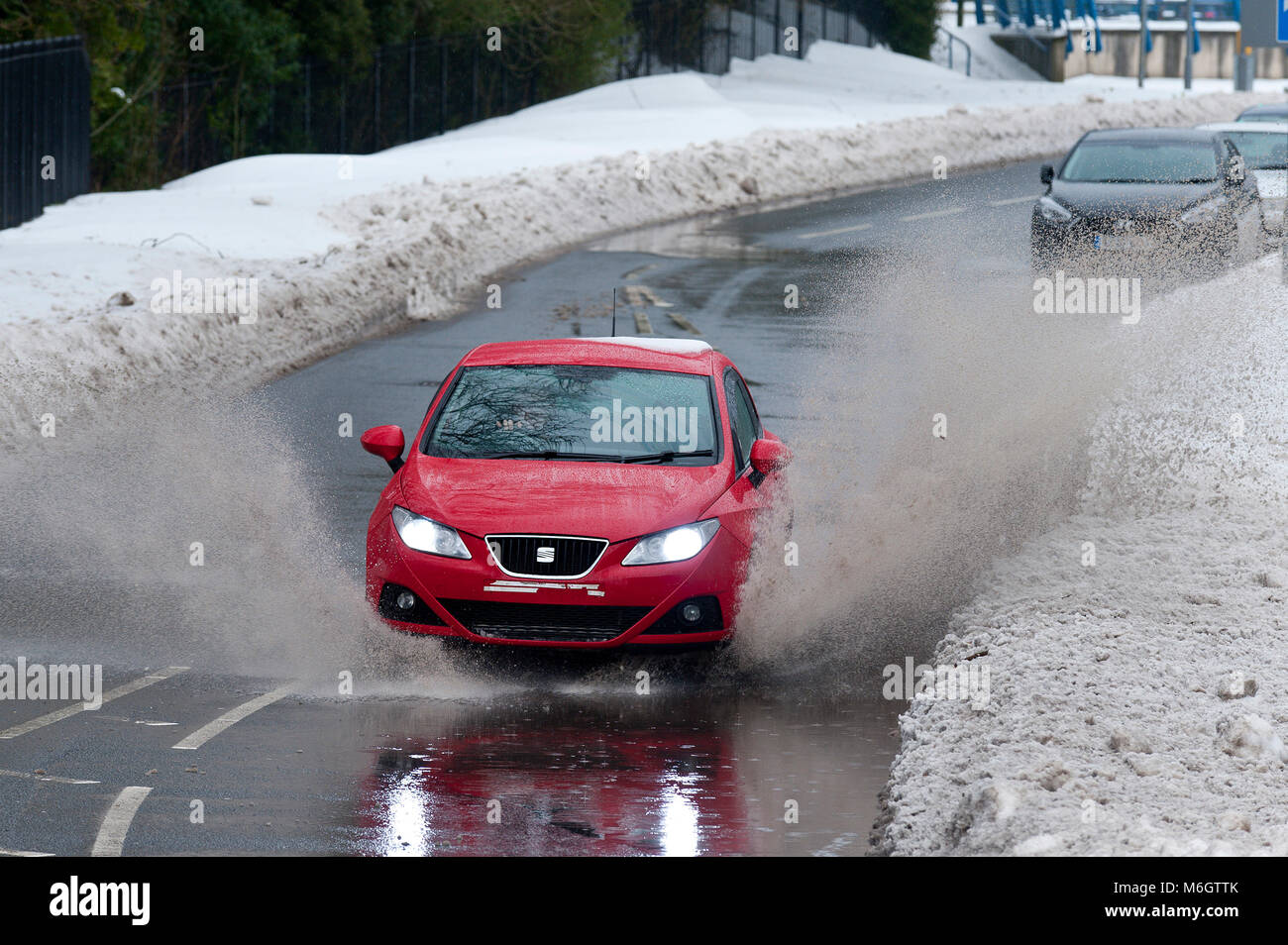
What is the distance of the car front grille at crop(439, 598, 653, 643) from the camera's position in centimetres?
869

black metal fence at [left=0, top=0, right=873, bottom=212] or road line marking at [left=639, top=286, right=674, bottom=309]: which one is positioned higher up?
black metal fence at [left=0, top=0, right=873, bottom=212]

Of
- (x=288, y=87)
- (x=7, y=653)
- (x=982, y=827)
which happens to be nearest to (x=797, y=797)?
(x=982, y=827)

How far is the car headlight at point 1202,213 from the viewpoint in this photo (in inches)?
802

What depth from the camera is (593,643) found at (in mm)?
8695

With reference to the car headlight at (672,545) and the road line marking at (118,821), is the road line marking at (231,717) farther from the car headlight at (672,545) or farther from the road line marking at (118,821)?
the car headlight at (672,545)

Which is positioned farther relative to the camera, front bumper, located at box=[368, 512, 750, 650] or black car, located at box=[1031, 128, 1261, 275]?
black car, located at box=[1031, 128, 1261, 275]

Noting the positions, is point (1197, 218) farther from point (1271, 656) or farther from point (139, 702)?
point (139, 702)

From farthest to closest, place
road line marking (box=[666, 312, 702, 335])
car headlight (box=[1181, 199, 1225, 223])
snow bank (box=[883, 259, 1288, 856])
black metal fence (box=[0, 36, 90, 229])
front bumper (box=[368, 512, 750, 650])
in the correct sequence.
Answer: black metal fence (box=[0, 36, 90, 229]) < car headlight (box=[1181, 199, 1225, 223]) < road line marking (box=[666, 312, 702, 335]) < front bumper (box=[368, 512, 750, 650]) < snow bank (box=[883, 259, 1288, 856])

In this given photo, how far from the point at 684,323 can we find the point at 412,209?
7.29 meters

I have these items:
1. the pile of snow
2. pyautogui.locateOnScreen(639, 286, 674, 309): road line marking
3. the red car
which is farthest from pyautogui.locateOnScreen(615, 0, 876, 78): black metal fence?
the red car

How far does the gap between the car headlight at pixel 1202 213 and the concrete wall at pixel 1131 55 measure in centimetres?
4455

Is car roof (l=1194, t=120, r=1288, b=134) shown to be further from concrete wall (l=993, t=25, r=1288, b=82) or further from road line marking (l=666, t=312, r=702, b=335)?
concrete wall (l=993, t=25, r=1288, b=82)

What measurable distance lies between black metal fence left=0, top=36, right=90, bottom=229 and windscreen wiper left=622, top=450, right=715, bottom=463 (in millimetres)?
15474

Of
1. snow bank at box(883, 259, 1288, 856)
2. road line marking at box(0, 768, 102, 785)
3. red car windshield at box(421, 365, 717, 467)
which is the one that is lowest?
road line marking at box(0, 768, 102, 785)
